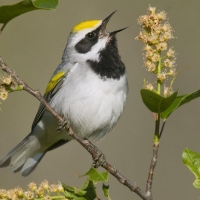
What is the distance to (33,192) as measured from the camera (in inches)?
87.4

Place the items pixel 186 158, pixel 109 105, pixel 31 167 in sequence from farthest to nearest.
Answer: pixel 31 167 < pixel 109 105 < pixel 186 158

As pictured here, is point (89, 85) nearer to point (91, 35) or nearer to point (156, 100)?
point (91, 35)

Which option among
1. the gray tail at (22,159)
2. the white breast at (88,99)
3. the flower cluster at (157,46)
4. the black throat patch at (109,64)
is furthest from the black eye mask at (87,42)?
the flower cluster at (157,46)

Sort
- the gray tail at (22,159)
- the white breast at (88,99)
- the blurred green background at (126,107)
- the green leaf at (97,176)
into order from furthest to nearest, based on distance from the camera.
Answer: the blurred green background at (126,107)
the gray tail at (22,159)
the white breast at (88,99)
the green leaf at (97,176)

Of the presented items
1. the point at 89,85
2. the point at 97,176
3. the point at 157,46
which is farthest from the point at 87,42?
the point at 97,176

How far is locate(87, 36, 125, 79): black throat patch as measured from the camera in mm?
3963

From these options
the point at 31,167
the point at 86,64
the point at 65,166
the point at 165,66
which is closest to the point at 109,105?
the point at 86,64


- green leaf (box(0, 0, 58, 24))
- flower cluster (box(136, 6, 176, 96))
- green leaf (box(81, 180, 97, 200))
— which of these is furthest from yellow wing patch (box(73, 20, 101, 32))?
green leaf (box(81, 180, 97, 200))

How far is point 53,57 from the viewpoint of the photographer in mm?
7918

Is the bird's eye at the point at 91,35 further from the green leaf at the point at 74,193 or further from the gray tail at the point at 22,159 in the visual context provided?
the green leaf at the point at 74,193

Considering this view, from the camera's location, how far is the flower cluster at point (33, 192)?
2176mm

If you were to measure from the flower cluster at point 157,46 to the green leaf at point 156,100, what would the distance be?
0.09 m

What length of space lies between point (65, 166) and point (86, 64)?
120 inches

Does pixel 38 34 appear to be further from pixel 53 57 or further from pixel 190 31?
pixel 190 31
